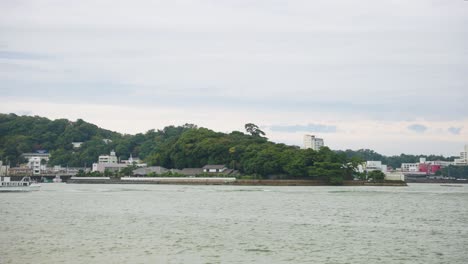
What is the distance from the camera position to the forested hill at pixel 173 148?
92.6 m

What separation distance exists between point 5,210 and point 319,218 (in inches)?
832

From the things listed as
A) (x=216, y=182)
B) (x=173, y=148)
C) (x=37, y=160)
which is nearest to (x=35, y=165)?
(x=37, y=160)

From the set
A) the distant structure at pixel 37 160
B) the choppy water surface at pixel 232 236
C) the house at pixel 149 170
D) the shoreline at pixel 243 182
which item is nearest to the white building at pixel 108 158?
the distant structure at pixel 37 160

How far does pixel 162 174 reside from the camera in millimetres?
113062

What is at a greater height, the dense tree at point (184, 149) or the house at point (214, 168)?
the dense tree at point (184, 149)

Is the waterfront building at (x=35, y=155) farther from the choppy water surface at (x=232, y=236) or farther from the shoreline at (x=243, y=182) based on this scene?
the choppy water surface at (x=232, y=236)

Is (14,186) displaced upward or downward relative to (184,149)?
downward

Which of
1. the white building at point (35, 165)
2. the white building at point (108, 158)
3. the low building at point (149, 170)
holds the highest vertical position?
the white building at point (108, 158)

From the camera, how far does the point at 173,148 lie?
12250cm

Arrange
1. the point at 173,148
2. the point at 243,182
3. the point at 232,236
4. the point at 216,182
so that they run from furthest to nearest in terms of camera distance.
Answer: the point at 173,148 < the point at 216,182 < the point at 243,182 < the point at 232,236

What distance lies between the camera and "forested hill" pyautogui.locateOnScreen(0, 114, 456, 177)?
3644 inches

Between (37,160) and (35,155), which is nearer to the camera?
(37,160)

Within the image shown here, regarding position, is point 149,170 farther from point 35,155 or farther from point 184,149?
point 35,155

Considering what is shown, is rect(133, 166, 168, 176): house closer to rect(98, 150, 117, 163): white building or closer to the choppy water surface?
rect(98, 150, 117, 163): white building
